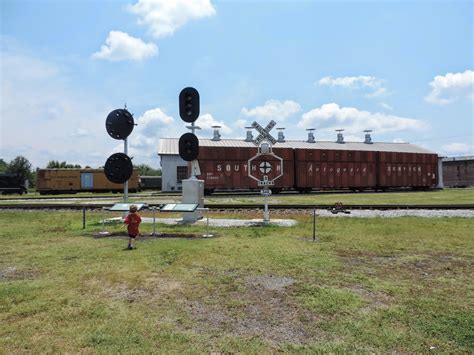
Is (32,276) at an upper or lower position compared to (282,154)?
lower

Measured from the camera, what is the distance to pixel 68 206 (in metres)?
20.2

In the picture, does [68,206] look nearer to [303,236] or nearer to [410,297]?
[303,236]

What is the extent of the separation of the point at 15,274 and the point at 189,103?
10184mm

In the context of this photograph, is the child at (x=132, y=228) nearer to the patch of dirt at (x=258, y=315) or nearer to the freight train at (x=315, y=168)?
the patch of dirt at (x=258, y=315)

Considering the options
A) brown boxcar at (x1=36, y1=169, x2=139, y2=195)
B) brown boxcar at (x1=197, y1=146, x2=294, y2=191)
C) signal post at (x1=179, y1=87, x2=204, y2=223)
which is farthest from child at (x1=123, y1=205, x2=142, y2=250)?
brown boxcar at (x1=36, y1=169, x2=139, y2=195)

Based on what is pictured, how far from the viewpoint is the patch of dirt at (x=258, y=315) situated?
13.9 feet

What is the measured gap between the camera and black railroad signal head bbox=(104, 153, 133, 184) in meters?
15.7

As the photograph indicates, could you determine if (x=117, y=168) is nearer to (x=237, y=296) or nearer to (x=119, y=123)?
(x=119, y=123)

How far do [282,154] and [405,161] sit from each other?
16.5 m

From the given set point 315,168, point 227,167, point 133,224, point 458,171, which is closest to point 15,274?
point 133,224

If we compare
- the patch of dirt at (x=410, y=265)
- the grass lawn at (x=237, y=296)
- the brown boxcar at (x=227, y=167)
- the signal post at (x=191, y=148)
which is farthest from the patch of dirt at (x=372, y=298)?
the brown boxcar at (x=227, y=167)

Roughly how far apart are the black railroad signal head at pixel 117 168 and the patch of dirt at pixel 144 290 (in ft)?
33.2

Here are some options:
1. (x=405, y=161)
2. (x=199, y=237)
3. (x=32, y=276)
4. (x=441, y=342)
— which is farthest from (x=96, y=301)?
(x=405, y=161)

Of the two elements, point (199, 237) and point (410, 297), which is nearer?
point (410, 297)
